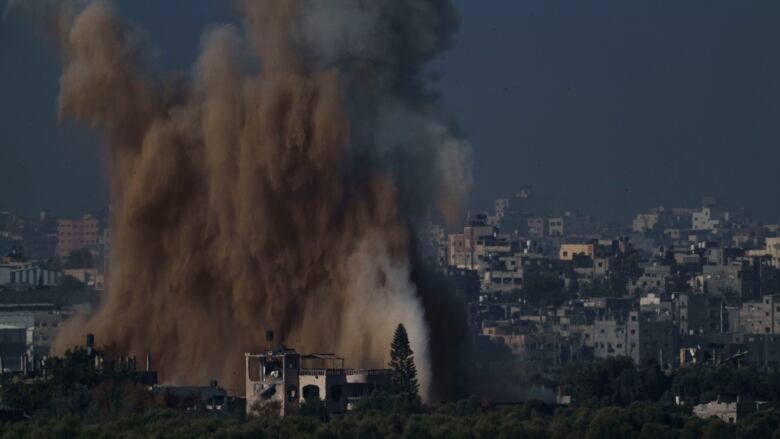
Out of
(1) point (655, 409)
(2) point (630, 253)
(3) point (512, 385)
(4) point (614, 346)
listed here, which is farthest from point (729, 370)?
(2) point (630, 253)

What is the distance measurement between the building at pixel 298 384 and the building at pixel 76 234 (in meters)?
76.8

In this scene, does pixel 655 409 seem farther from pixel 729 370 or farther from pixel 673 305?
pixel 673 305

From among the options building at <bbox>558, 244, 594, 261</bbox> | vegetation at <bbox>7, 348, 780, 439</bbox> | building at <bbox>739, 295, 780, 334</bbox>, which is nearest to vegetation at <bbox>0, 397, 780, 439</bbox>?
vegetation at <bbox>7, 348, 780, 439</bbox>

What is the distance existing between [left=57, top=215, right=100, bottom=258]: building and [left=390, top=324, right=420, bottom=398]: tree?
3054 inches

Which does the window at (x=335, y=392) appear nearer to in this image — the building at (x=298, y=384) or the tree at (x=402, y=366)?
the building at (x=298, y=384)

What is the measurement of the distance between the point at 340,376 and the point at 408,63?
347 inches

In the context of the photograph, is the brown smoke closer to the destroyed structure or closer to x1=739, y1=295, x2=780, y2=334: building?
the destroyed structure

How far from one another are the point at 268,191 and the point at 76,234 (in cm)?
8803

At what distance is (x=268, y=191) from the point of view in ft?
250

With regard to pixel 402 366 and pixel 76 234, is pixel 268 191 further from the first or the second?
pixel 76 234

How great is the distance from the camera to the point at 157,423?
222ft

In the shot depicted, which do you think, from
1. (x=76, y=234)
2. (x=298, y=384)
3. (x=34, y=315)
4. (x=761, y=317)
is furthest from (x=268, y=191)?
(x=76, y=234)

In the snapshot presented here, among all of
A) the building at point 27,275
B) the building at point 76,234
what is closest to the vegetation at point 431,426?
the building at point 27,275

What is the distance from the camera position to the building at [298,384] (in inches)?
2854
